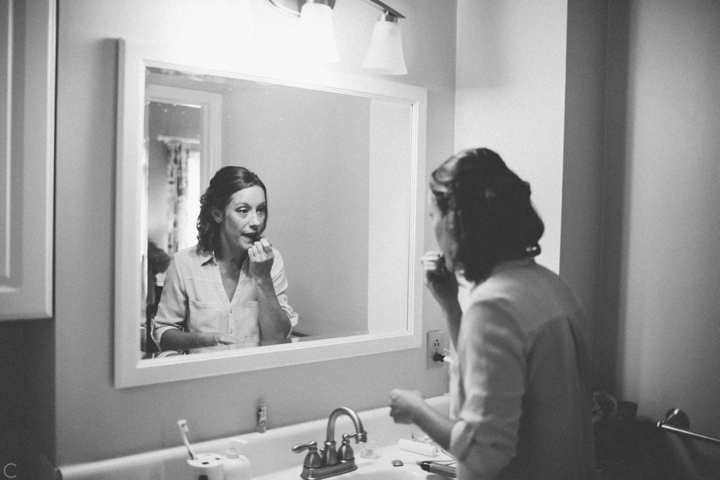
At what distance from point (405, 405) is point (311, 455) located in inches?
19.1

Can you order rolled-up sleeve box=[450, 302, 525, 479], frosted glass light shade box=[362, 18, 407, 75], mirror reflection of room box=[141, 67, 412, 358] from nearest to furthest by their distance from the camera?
rolled-up sleeve box=[450, 302, 525, 479] → mirror reflection of room box=[141, 67, 412, 358] → frosted glass light shade box=[362, 18, 407, 75]

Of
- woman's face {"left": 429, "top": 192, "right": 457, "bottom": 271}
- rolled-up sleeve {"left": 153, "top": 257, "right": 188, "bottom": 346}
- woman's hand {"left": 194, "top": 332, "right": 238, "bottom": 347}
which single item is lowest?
woman's hand {"left": 194, "top": 332, "right": 238, "bottom": 347}

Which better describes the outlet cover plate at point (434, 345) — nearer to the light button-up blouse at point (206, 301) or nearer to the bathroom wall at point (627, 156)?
the bathroom wall at point (627, 156)

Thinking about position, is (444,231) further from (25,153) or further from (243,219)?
(25,153)

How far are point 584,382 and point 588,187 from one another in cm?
83

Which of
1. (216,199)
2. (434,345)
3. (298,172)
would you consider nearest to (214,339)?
(216,199)

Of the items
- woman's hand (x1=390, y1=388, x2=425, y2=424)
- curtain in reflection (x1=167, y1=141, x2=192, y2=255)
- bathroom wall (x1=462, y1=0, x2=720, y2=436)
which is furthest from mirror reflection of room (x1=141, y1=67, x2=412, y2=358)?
woman's hand (x1=390, y1=388, x2=425, y2=424)

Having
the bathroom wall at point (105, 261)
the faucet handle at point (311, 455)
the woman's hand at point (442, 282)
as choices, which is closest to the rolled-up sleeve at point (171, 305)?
the bathroom wall at point (105, 261)

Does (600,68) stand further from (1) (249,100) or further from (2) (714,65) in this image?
(1) (249,100)

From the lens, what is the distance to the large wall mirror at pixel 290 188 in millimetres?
1276

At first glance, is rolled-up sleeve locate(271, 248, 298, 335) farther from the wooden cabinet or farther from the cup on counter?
the wooden cabinet

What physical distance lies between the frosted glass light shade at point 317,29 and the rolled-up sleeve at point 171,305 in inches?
23.7

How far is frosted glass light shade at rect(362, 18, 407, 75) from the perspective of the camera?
1556mm

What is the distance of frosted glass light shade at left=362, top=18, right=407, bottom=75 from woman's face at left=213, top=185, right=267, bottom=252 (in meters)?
0.45
